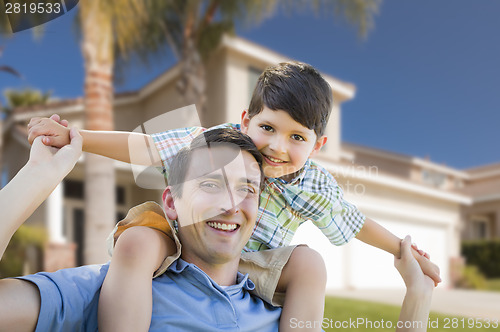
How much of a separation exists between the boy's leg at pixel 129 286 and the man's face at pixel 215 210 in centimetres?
11

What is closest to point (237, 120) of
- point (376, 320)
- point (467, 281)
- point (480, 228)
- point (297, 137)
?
point (376, 320)

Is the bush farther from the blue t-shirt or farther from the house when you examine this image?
the blue t-shirt

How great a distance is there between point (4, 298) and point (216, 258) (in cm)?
45

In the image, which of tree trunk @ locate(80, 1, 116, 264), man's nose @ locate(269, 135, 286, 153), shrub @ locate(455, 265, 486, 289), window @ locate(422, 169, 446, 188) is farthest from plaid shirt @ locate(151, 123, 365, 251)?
window @ locate(422, 169, 446, 188)

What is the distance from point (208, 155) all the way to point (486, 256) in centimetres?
1847

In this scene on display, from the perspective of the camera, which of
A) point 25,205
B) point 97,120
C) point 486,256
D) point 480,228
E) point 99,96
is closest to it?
point 25,205

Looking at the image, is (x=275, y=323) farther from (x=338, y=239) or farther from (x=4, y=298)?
(x=4, y=298)

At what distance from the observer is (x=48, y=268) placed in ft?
26.3

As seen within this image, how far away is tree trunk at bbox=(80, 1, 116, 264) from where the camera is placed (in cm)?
630

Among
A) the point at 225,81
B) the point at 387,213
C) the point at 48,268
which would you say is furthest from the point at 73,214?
the point at 387,213

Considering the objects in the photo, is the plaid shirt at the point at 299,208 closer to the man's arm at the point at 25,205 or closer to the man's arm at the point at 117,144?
the man's arm at the point at 117,144

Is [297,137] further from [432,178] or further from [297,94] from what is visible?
[432,178]

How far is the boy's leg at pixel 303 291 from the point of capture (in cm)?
118

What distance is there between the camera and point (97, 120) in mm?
6609
